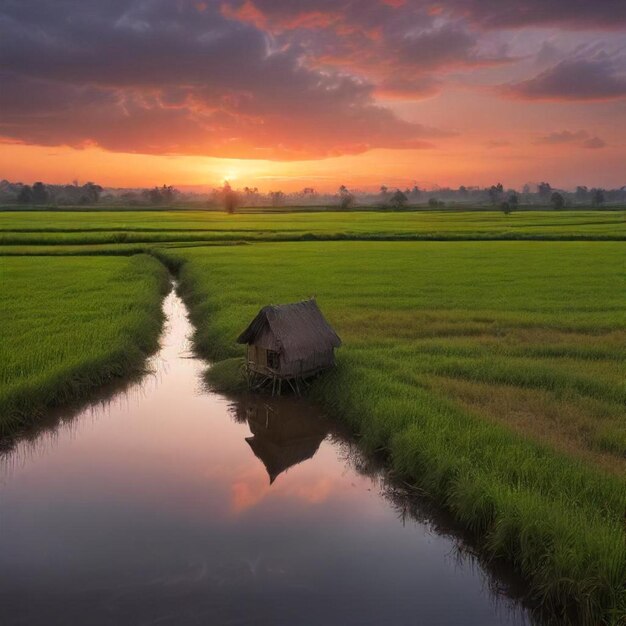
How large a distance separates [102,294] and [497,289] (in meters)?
13.7

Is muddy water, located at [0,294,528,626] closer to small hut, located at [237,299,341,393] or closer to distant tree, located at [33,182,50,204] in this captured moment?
small hut, located at [237,299,341,393]

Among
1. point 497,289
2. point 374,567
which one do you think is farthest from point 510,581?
point 497,289

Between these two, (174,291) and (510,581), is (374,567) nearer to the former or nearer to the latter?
(510,581)

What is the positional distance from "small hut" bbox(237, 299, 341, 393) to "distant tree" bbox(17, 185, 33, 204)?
12935cm

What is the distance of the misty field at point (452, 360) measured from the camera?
6941 mm

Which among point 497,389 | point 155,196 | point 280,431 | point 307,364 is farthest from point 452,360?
point 155,196

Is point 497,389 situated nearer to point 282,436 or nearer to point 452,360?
point 452,360

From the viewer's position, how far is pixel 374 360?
12.8 meters

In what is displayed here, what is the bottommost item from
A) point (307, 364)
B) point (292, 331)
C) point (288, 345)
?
point (307, 364)

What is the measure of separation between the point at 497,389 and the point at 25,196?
5243 inches

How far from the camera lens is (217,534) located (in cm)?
757

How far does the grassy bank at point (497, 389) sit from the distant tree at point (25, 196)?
11540 cm

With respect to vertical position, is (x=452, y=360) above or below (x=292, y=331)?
below

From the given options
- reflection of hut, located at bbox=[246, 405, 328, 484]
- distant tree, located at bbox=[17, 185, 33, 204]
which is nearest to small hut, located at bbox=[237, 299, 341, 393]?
reflection of hut, located at bbox=[246, 405, 328, 484]
